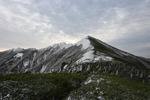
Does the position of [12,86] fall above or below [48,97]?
above

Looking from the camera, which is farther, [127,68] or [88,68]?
[88,68]

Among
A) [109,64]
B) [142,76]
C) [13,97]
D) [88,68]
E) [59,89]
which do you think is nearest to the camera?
[13,97]

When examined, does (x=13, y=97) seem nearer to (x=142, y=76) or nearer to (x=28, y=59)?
(x=142, y=76)

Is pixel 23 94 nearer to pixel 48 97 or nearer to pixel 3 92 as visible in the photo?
pixel 3 92

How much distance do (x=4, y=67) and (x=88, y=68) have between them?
156865 mm

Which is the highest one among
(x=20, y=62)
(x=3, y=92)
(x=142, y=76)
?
(x=20, y=62)

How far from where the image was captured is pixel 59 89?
1775cm

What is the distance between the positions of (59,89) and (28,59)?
162 metres

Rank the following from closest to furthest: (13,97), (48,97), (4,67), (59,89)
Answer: (13,97)
(48,97)
(59,89)
(4,67)

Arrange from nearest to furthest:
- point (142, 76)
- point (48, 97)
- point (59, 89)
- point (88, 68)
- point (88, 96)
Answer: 1. point (88, 96)
2. point (48, 97)
3. point (59, 89)
4. point (142, 76)
5. point (88, 68)

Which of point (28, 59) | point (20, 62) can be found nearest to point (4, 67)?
point (20, 62)

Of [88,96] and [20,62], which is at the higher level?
[20,62]

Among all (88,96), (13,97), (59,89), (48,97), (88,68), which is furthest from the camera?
(88,68)

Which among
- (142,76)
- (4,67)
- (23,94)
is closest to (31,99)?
(23,94)
